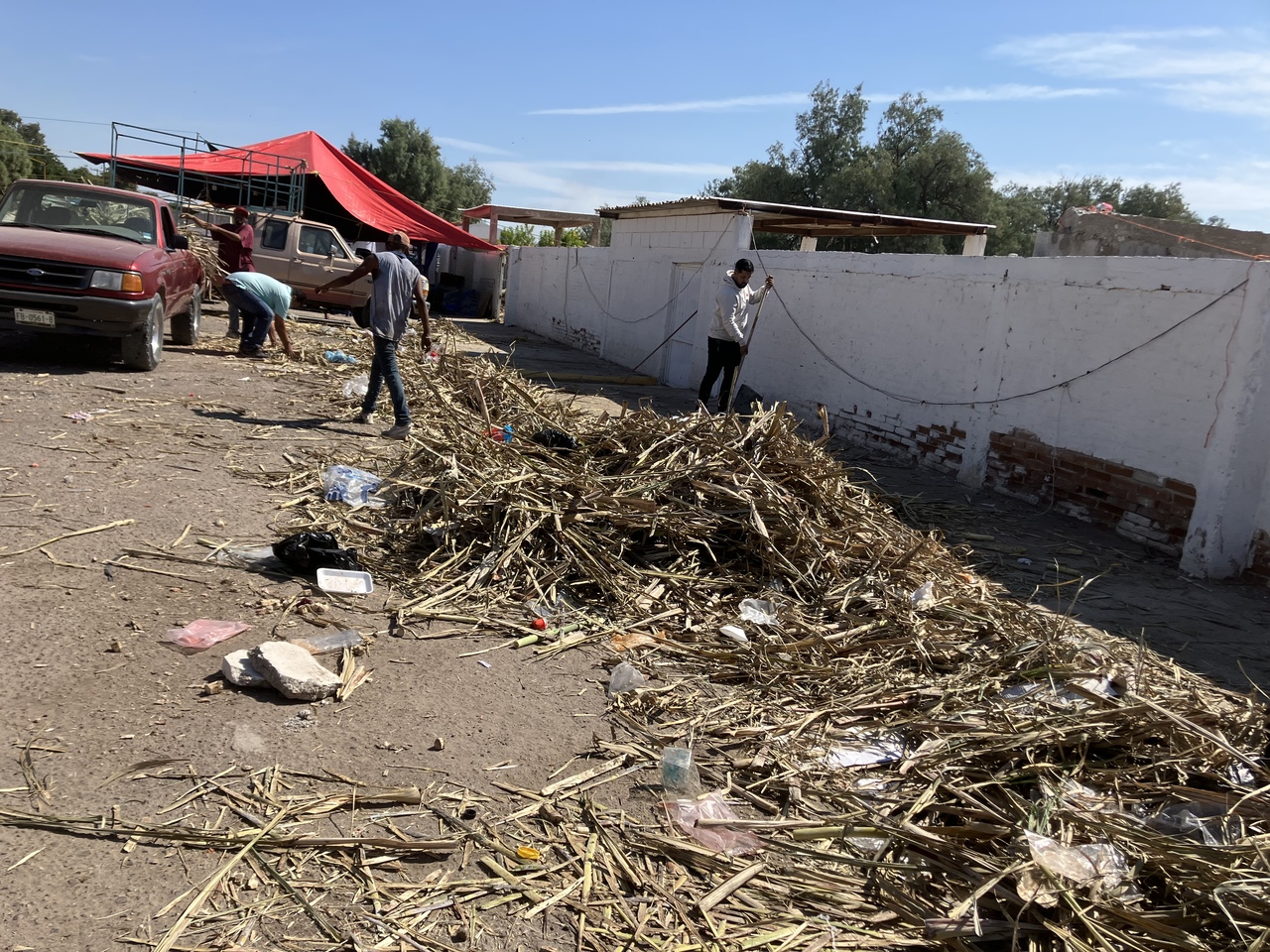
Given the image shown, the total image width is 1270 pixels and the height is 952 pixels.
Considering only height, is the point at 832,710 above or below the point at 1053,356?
below

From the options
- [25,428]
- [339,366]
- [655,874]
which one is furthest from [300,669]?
[339,366]

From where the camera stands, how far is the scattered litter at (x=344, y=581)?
4.92m

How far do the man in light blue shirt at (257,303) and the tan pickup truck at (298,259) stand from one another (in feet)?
19.1

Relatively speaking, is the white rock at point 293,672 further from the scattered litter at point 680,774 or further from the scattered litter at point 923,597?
the scattered litter at point 923,597

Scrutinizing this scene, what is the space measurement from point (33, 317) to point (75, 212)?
2.03 meters

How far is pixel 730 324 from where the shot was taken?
1029cm

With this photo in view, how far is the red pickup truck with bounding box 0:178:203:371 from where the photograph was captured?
8945 millimetres

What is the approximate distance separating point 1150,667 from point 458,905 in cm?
383

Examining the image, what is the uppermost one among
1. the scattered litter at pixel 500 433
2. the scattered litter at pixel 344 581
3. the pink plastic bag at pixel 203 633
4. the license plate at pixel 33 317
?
the license plate at pixel 33 317

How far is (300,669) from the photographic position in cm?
383

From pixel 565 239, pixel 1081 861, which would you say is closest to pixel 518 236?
pixel 565 239

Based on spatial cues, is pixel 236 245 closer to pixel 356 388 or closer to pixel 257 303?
pixel 257 303

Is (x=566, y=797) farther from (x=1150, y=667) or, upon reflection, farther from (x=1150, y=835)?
(x=1150, y=667)

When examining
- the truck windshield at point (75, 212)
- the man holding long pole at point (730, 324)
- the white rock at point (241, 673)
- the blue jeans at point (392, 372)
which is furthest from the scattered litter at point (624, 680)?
the truck windshield at point (75, 212)
